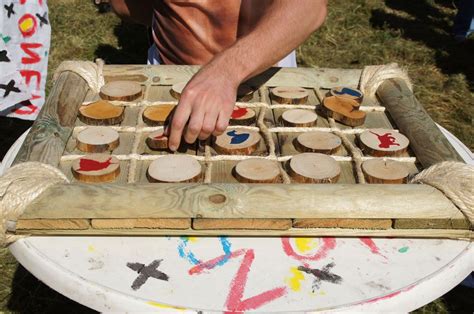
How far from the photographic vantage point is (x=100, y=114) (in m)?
1.29

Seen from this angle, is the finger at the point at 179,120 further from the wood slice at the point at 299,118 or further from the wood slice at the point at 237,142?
the wood slice at the point at 299,118

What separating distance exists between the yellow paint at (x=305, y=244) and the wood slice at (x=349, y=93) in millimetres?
467

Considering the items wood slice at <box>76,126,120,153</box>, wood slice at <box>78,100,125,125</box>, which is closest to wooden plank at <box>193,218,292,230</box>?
wood slice at <box>76,126,120,153</box>

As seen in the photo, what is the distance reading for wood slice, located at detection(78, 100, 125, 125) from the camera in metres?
1.28

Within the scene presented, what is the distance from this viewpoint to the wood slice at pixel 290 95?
140cm

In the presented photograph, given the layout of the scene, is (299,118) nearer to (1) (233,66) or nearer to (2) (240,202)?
(1) (233,66)

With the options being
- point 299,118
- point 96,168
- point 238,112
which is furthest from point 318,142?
point 96,168

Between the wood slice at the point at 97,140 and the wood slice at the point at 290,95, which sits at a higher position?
the wood slice at the point at 290,95

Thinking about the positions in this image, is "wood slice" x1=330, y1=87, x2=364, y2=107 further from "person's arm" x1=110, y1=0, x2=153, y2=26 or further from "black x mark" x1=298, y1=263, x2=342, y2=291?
"person's arm" x1=110, y1=0, x2=153, y2=26

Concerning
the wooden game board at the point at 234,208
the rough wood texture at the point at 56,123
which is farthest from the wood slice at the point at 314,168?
the rough wood texture at the point at 56,123

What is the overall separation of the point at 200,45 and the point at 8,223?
95 cm

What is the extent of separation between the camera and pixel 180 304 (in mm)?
862

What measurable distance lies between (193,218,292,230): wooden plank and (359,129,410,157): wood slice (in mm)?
316

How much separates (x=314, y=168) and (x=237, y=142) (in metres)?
0.18
